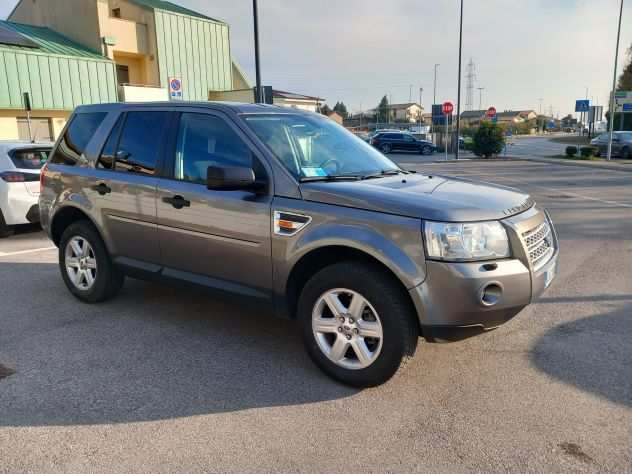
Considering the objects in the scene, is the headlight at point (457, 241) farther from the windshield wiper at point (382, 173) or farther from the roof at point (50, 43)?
the roof at point (50, 43)

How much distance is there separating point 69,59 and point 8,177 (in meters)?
16.6

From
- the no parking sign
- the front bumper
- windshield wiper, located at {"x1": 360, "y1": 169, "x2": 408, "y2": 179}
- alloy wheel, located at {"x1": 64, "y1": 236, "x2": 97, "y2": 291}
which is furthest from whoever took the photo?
the no parking sign

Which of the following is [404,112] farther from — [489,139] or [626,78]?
[489,139]

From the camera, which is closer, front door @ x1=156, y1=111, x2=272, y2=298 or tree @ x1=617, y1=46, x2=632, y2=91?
front door @ x1=156, y1=111, x2=272, y2=298

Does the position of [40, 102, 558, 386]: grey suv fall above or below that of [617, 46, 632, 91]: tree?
below

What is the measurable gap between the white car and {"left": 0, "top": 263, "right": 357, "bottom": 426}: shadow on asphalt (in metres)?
2.98

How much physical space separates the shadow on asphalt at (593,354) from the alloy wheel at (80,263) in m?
3.90

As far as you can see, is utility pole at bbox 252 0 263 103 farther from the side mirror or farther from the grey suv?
the side mirror

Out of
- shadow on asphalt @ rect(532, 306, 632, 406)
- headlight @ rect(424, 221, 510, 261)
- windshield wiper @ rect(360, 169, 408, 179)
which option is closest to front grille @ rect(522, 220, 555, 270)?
headlight @ rect(424, 221, 510, 261)

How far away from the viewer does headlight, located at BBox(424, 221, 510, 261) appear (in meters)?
3.18

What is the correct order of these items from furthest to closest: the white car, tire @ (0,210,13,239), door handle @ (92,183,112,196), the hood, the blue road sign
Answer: the blue road sign < tire @ (0,210,13,239) < the white car < door handle @ (92,183,112,196) < the hood

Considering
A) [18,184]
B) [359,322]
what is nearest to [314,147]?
[359,322]

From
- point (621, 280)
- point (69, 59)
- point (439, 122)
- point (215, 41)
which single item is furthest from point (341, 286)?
point (439, 122)

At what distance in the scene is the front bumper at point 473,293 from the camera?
315cm
